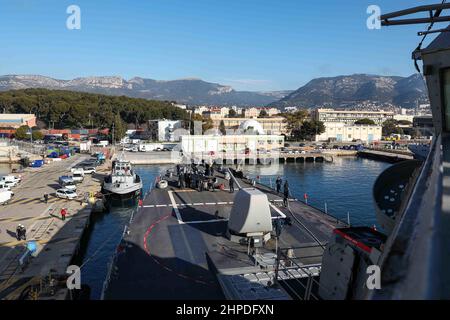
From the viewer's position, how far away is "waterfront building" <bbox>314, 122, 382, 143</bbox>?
13100cm

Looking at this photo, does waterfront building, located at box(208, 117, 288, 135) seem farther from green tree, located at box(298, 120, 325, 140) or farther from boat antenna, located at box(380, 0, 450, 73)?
boat antenna, located at box(380, 0, 450, 73)

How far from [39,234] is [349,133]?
396 ft

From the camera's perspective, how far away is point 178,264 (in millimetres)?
16031

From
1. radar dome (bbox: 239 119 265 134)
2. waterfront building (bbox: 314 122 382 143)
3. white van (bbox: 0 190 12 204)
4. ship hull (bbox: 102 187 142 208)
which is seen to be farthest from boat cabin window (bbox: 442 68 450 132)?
waterfront building (bbox: 314 122 382 143)

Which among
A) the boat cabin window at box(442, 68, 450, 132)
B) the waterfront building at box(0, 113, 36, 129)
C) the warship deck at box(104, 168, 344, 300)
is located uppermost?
the waterfront building at box(0, 113, 36, 129)

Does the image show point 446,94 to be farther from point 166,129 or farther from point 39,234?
point 166,129

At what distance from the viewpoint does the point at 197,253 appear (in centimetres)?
1745

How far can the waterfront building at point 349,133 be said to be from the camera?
131 metres

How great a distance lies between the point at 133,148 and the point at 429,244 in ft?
330

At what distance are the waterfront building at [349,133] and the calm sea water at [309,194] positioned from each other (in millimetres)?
35595

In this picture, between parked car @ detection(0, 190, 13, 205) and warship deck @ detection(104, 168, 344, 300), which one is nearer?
warship deck @ detection(104, 168, 344, 300)

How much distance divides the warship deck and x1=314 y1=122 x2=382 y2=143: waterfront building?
107 m
